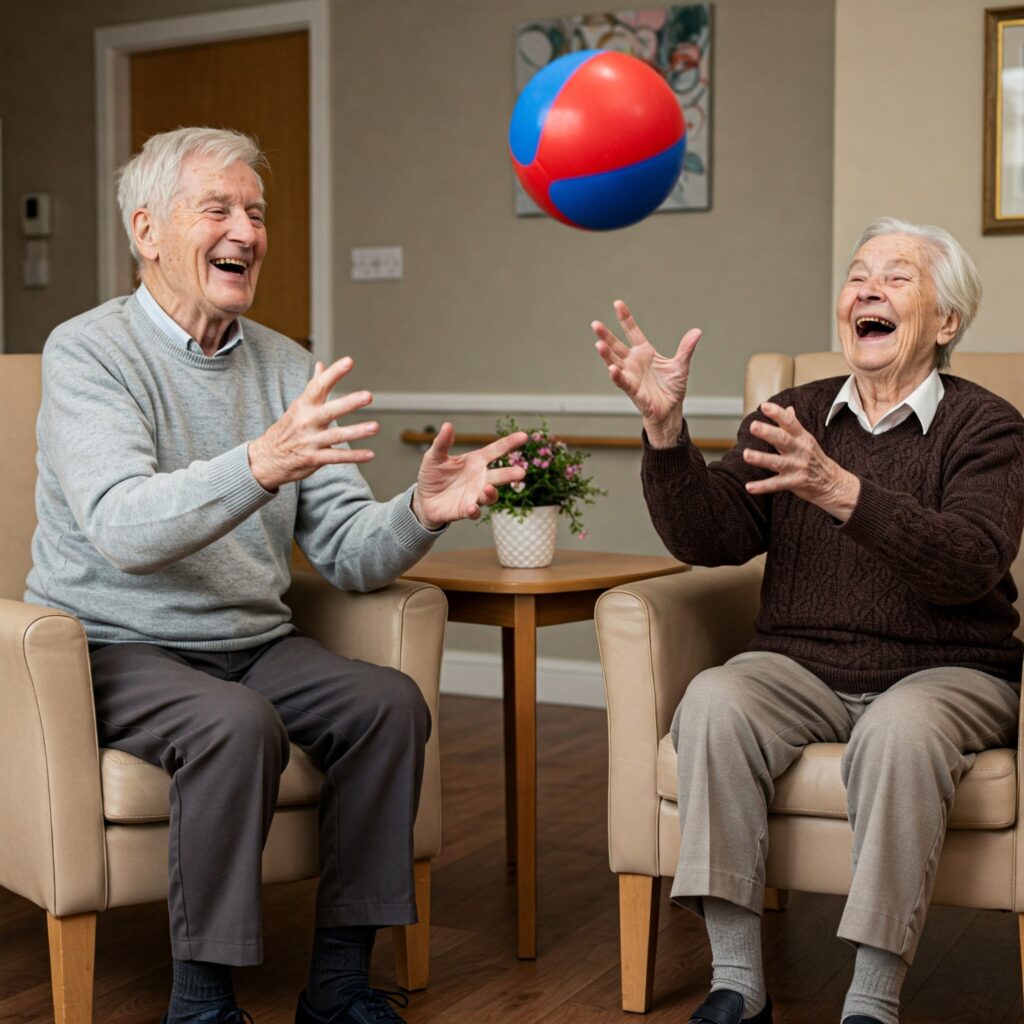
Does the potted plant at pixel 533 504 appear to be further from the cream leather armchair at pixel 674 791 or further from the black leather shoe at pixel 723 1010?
the black leather shoe at pixel 723 1010

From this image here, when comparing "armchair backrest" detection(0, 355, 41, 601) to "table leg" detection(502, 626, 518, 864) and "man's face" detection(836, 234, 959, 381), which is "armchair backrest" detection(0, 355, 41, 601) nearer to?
"table leg" detection(502, 626, 518, 864)

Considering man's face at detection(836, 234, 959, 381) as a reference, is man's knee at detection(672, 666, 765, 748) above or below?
below

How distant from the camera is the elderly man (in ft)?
5.82

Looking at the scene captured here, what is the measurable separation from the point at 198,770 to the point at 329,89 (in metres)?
3.28

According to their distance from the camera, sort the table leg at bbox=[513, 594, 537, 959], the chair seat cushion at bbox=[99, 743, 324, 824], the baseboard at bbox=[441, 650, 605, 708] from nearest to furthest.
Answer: the chair seat cushion at bbox=[99, 743, 324, 824], the table leg at bbox=[513, 594, 537, 959], the baseboard at bbox=[441, 650, 605, 708]

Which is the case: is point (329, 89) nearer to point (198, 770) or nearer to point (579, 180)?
point (579, 180)

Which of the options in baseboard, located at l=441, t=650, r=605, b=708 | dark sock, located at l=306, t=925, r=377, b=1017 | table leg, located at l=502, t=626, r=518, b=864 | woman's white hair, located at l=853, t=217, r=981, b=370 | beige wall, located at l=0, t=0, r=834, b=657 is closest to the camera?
dark sock, located at l=306, t=925, r=377, b=1017

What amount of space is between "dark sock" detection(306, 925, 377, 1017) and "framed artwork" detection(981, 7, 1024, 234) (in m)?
2.09

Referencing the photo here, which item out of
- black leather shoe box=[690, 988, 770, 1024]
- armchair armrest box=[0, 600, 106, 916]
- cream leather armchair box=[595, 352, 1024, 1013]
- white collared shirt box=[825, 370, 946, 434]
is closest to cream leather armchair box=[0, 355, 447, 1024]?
armchair armrest box=[0, 600, 106, 916]

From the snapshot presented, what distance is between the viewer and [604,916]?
250 centimetres

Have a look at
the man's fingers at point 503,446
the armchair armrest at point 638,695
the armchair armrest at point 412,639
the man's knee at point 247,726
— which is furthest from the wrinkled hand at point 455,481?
the man's knee at point 247,726

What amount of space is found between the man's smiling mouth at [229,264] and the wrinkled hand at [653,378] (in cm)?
54

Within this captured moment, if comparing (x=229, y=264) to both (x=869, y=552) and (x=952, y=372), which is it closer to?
(x=869, y=552)

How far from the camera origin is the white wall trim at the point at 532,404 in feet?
13.4
